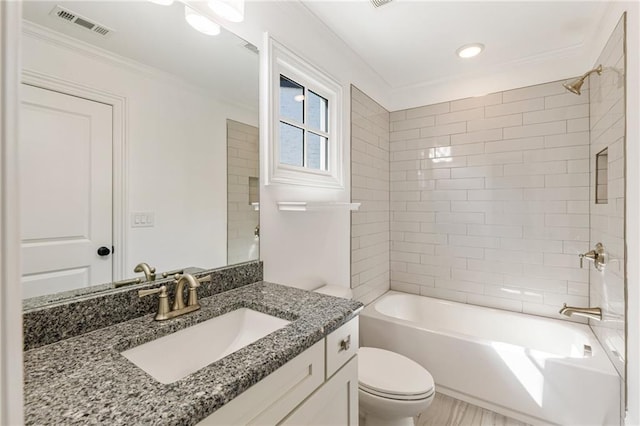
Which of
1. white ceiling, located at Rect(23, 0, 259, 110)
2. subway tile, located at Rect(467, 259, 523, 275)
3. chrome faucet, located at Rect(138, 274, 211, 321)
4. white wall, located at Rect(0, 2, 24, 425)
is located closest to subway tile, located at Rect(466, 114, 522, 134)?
subway tile, located at Rect(467, 259, 523, 275)

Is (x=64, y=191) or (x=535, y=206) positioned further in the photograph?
(x=535, y=206)

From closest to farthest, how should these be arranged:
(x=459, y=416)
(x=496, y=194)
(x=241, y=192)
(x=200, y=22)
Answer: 1. (x=200, y=22)
2. (x=241, y=192)
3. (x=459, y=416)
4. (x=496, y=194)

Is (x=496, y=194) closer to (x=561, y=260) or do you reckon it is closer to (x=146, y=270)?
(x=561, y=260)

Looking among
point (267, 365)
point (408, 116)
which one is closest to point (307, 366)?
point (267, 365)

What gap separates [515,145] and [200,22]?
2425 millimetres

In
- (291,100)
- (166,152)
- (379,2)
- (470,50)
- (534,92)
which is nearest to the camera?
(166,152)

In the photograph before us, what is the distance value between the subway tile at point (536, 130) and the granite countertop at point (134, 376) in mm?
2251

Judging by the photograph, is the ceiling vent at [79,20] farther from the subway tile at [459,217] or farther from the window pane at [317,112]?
the subway tile at [459,217]

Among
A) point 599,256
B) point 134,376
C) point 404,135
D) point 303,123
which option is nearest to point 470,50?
point 404,135

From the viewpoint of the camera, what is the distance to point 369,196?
2.56 metres

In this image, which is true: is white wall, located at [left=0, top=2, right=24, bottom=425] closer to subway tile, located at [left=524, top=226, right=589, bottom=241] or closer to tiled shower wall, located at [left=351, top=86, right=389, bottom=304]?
tiled shower wall, located at [left=351, top=86, right=389, bottom=304]

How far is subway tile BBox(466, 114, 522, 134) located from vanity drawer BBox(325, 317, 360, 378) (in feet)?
7.10

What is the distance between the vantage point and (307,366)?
2.98 feet

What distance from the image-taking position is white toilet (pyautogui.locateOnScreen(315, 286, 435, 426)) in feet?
4.74
